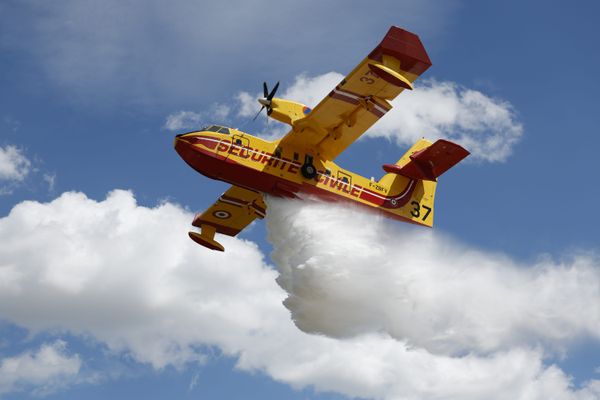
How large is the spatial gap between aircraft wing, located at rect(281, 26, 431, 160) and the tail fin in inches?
107

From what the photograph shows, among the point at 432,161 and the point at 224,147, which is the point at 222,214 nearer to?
the point at 224,147

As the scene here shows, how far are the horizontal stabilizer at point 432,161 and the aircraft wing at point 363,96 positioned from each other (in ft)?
8.87

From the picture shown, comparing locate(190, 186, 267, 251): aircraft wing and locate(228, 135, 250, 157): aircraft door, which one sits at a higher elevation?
locate(190, 186, 267, 251): aircraft wing

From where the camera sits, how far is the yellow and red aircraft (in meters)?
21.9

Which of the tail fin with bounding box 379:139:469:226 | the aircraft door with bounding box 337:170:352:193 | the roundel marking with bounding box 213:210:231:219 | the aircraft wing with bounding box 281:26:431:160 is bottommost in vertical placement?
the roundel marking with bounding box 213:210:231:219

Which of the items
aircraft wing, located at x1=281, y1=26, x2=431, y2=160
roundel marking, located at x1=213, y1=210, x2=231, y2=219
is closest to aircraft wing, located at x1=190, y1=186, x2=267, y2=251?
roundel marking, located at x1=213, y1=210, x2=231, y2=219

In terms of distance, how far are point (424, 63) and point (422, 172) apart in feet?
18.8

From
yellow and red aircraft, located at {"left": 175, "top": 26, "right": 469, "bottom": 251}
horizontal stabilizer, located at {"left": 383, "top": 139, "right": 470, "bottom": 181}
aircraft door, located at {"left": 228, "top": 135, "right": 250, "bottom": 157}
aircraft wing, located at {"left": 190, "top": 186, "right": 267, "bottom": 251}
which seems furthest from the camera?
aircraft wing, located at {"left": 190, "top": 186, "right": 267, "bottom": 251}

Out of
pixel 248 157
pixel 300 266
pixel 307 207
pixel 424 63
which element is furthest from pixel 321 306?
pixel 424 63

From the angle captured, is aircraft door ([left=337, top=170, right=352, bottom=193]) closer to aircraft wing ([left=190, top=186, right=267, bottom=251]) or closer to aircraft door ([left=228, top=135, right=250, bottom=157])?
aircraft wing ([left=190, top=186, right=267, bottom=251])

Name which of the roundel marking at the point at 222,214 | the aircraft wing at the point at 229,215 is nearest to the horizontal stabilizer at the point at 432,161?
the aircraft wing at the point at 229,215

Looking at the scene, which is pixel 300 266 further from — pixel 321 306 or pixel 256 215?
pixel 256 215

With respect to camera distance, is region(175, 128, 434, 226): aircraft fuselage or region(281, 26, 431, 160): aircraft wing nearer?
region(281, 26, 431, 160): aircraft wing

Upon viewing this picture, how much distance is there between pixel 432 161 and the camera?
2620cm
